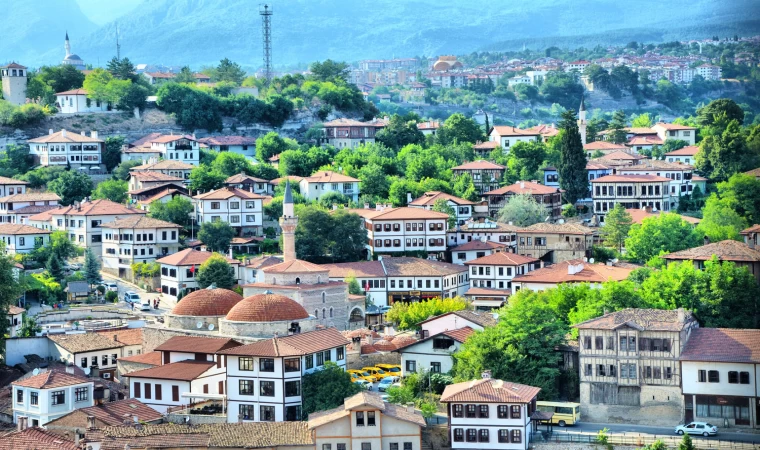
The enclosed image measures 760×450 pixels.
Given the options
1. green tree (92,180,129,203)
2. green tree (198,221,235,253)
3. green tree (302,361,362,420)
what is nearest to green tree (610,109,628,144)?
green tree (92,180,129,203)

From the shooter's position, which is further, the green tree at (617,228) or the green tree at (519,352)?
the green tree at (617,228)

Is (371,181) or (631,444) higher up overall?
(371,181)

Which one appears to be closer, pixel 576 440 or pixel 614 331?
pixel 576 440

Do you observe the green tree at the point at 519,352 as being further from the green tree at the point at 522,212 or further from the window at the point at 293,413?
the green tree at the point at 522,212

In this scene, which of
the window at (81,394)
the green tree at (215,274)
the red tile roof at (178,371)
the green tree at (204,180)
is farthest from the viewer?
the green tree at (204,180)

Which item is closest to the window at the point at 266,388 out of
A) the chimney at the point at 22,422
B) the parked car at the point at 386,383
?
the parked car at the point at 386,383

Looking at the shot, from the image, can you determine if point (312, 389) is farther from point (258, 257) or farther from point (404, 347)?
point (258, 257)

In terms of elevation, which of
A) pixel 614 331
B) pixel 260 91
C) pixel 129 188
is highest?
pixel 260 91

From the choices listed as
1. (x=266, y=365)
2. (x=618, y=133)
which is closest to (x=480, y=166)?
(x=618, y=133)

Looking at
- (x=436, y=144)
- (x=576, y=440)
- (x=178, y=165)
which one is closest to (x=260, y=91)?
(x=436, y=144)
